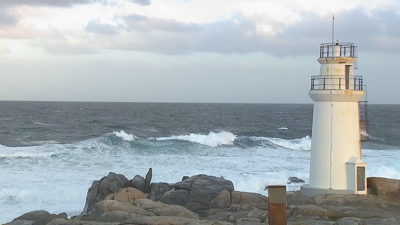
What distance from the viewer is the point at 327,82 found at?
12562mm

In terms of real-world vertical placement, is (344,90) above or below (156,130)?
above

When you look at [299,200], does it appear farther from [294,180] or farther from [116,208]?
[294,180]

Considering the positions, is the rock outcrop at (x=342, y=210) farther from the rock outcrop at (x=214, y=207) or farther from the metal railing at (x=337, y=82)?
the metal railing at (x=337, y=82)

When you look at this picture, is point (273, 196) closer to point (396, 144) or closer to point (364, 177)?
point (364, 177)

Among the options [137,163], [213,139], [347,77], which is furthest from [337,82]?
A: [213,139]

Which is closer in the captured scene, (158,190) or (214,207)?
(214,207)

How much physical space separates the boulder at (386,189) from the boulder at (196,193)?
4048 mm

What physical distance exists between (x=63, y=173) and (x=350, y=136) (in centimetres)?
1344

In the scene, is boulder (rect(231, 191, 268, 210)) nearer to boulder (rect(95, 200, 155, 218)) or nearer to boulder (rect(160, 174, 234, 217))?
boulder (rect(160, 174, 234, 217))

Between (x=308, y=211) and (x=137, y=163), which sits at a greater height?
(x=308, y=211)

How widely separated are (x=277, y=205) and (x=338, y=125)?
14.8 feet

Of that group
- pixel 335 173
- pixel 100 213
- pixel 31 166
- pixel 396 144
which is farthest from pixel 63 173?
pixel 396 144

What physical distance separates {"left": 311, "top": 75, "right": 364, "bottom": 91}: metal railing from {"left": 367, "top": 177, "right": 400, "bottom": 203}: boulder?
8.38 feet

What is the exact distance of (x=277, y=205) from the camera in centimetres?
872
